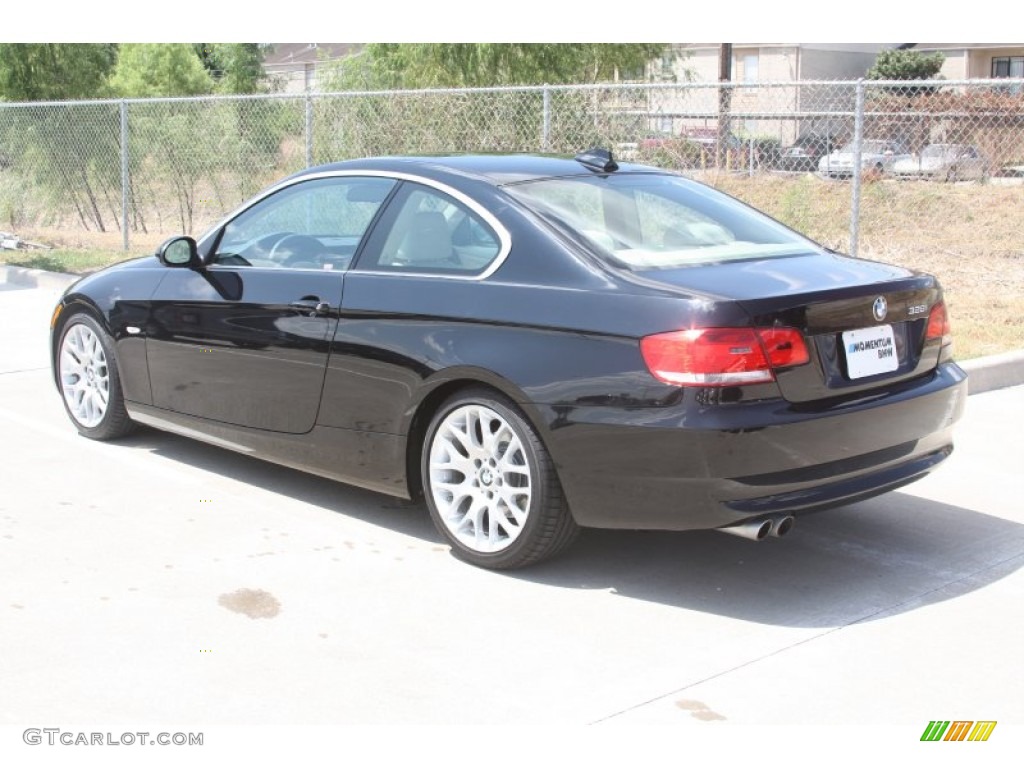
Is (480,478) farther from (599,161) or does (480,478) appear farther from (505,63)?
(505,63)

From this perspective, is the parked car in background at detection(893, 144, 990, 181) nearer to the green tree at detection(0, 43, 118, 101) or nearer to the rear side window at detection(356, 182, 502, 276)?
the rear side window at detection(356, 182, 502, 276)

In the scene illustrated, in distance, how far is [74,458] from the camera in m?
6.57

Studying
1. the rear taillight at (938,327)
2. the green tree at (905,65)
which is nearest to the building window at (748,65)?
the green tree at (905,65)

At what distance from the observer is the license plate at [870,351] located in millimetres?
4566

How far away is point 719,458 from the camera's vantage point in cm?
428

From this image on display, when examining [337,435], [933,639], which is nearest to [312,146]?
[337,435]

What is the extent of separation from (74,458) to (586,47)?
15.4 metres

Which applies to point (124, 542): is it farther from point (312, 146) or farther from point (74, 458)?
point (312, 146)

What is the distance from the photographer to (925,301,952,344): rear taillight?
4980 millimetres

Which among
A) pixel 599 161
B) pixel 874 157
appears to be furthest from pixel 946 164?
pixel 599 161

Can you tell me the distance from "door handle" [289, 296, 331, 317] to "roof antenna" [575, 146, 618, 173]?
4.01 ft

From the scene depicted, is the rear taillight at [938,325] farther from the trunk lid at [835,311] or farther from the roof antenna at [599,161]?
the roof antenna at [599,161]

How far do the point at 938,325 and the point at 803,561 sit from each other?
101 centimetres

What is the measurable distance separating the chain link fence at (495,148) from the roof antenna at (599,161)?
565cm
